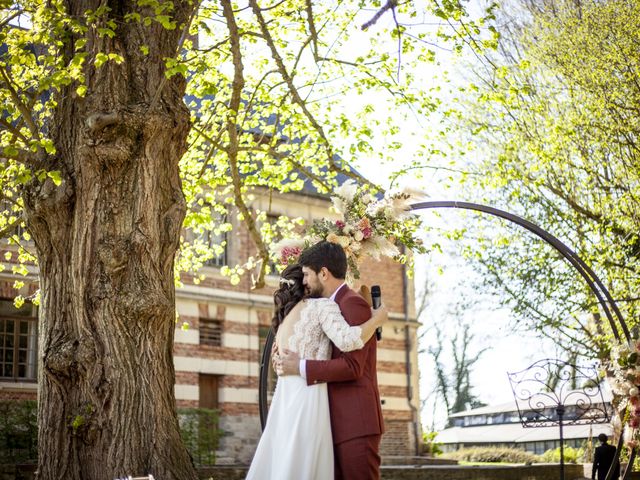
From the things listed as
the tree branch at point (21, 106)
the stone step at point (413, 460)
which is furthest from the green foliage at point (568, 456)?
the tree branch at point (21, 106)

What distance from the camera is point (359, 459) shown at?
5.58m

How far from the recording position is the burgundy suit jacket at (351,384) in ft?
18.4

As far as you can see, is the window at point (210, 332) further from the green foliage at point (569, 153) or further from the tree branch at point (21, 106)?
the tree branch at point (21, 106)

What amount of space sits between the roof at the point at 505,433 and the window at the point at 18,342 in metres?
19.5

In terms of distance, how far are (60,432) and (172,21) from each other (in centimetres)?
425

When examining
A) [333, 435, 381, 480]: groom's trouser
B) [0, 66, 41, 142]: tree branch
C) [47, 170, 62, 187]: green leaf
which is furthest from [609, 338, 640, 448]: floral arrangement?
[0, 66, 41, 142]: tree branch

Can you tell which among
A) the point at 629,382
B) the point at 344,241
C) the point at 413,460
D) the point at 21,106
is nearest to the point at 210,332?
the point at 413,460

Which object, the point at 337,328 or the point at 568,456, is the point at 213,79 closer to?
Answer: the point at 337,328

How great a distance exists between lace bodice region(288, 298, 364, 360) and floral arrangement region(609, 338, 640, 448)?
6523 mm

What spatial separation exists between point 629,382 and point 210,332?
13732mm

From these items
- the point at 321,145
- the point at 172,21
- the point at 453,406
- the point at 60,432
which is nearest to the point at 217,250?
the point at 321,145

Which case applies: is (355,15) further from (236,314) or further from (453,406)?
(453,406)

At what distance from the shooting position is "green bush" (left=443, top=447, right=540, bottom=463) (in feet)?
85.3

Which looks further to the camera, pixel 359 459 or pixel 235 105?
pixel 235 105
